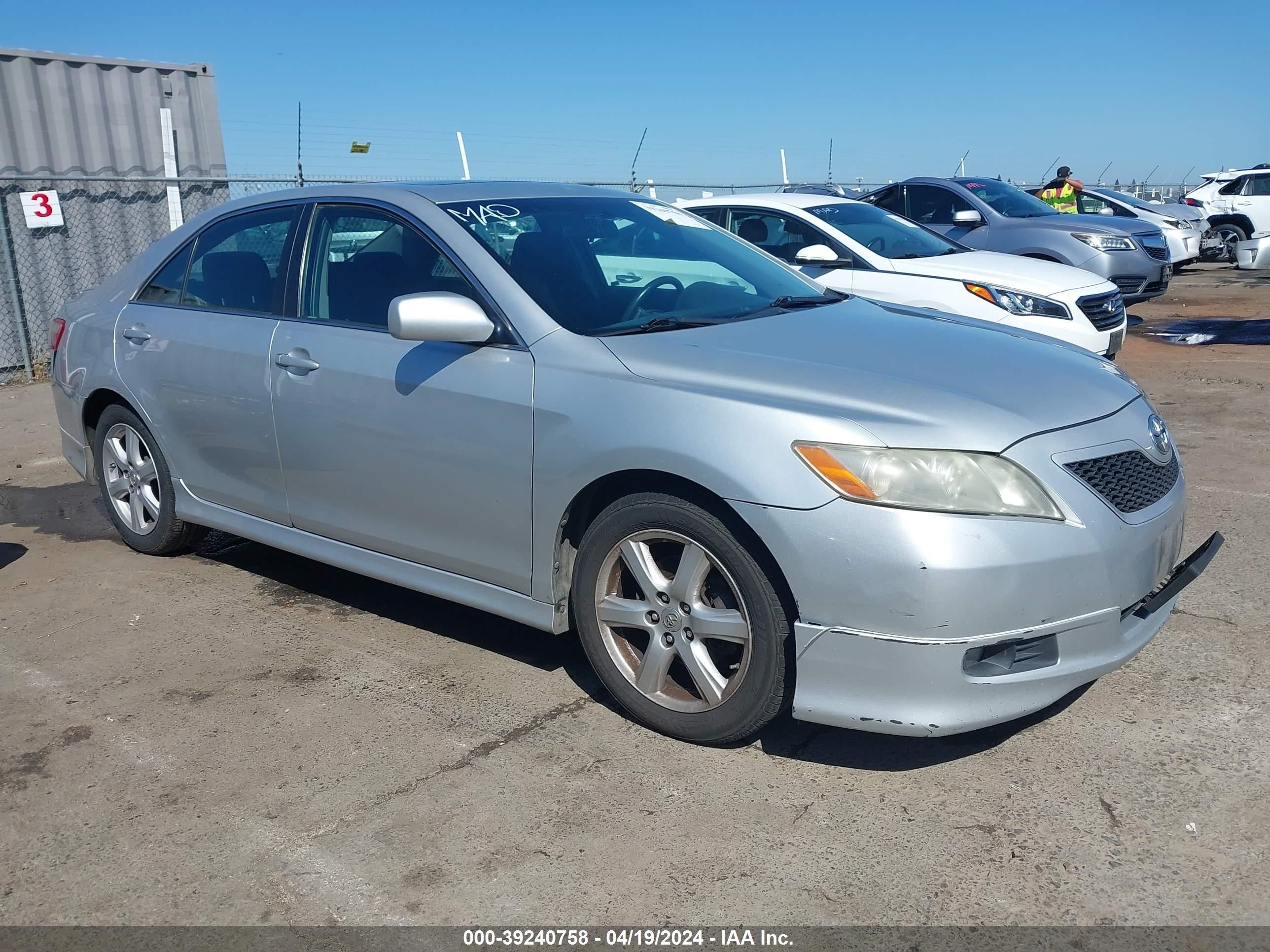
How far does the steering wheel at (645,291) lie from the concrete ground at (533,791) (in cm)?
126

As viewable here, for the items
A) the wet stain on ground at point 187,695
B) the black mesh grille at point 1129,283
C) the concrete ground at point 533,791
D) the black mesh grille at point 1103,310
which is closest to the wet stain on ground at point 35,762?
the concrete ground at point 533,791

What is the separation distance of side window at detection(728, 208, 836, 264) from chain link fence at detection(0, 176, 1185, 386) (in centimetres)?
121

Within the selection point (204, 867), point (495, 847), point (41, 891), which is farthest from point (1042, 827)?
point (41, 891)

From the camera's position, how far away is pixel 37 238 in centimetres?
1073

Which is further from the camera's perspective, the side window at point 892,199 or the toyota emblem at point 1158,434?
the side window at point 892,199

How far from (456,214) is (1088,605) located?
2.45 metres

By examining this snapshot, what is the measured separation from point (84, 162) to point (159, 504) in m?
7.52

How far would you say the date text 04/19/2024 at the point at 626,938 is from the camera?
2.49m

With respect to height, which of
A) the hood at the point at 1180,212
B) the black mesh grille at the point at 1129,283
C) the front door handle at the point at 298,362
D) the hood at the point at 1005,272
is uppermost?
the front door handle at the point at 298,362

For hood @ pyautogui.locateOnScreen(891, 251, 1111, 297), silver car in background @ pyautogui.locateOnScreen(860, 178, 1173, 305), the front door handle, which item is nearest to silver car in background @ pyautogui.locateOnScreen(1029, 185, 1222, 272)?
silver car in background @ pyautogui.locateOnScreen(860, 178, 1173, 305)

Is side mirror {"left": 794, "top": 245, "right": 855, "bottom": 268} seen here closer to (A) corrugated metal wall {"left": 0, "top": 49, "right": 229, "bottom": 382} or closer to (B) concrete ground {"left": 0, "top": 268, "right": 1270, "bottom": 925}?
(B) concrete ground {"left": 0, "top": 268, "right": 1270, "bottom": 925}

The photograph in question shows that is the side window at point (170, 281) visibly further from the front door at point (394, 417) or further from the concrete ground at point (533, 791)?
the concrete ground at point (533, 791)

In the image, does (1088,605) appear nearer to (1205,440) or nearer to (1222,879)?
(1222,879)

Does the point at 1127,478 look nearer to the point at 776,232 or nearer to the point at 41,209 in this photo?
the point at 776,232
